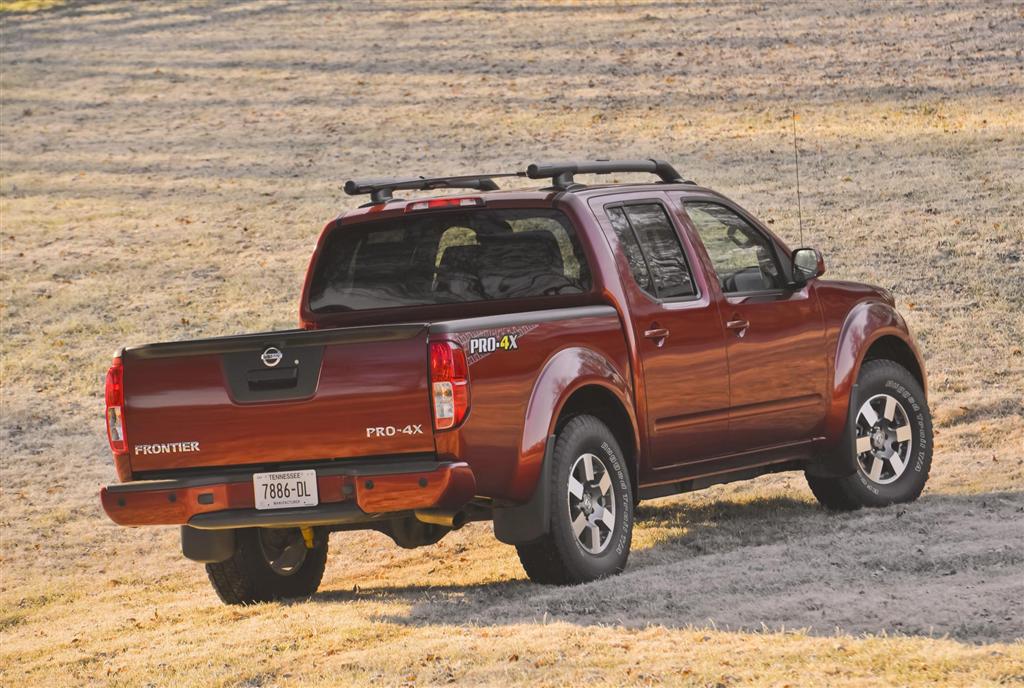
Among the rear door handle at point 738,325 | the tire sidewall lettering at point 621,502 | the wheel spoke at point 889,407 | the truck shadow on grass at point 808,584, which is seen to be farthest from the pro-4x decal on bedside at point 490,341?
the wheel spoke at point 889,407

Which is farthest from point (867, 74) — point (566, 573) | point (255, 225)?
point (566, 573)

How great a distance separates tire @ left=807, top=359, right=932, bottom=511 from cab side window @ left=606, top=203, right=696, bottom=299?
1.60 m

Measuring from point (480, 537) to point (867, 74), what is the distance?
62.2 feet

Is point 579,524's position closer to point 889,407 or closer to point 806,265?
point 806,265

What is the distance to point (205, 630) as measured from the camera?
8.04 meters

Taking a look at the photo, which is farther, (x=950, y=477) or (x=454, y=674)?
(x=950, y=477)

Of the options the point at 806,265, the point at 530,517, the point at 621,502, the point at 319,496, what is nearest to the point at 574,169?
the point at 806,265

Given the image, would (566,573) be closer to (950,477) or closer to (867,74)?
(950,477)

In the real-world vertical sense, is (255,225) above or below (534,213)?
below

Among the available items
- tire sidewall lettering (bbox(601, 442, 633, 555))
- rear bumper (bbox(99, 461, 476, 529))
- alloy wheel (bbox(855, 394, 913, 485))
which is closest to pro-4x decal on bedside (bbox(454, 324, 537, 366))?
rear bumper (bbox(99, 461, 476, 529))

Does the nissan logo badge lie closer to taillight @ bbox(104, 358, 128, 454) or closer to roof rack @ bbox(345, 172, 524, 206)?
taillight @ bbox(104, 358, 128, 454)

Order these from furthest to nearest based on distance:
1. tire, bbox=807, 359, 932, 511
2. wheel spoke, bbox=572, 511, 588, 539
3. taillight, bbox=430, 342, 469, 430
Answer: tire, bbox=807, 359, 932, 511 < wheel spoke, bbox=572, 511, 588, 539 < taillight, bbox=430, 342, 469, 430

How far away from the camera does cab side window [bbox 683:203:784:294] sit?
9234 mm

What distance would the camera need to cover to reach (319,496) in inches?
285
